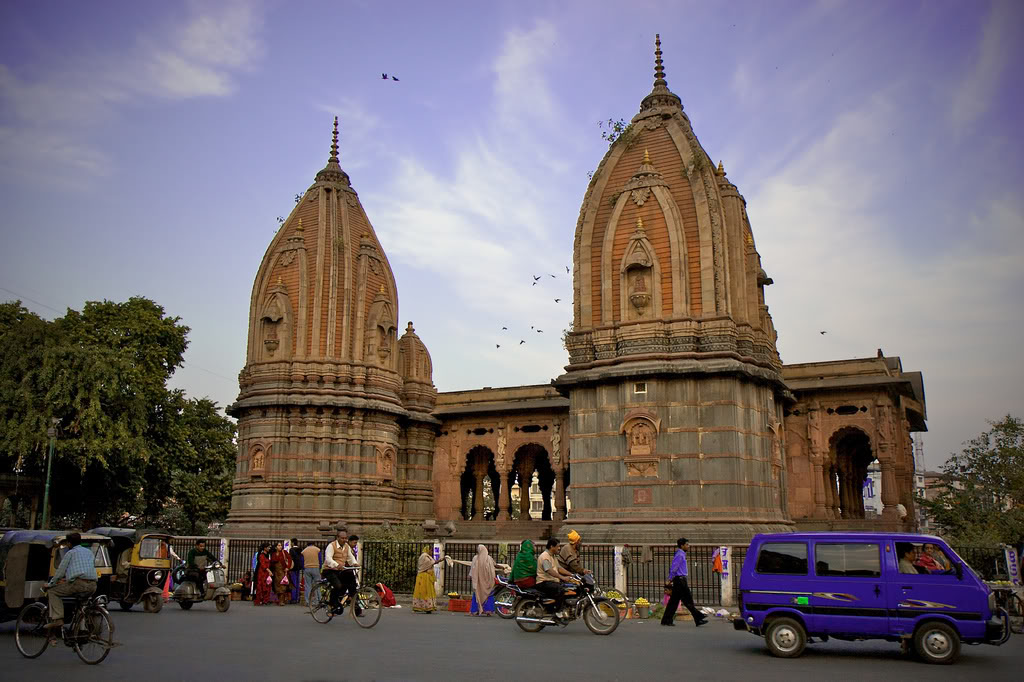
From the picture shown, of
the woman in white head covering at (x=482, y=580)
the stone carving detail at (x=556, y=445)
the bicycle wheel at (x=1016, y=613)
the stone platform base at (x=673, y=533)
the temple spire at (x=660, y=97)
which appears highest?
the temple spire at (x=660, y=97)

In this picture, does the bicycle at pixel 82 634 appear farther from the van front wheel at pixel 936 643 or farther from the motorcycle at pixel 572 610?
the van front wheel at pixel 936 643

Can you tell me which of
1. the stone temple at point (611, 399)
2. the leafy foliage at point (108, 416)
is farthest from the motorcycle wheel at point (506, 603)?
the leafy foliage at point (108, 416)

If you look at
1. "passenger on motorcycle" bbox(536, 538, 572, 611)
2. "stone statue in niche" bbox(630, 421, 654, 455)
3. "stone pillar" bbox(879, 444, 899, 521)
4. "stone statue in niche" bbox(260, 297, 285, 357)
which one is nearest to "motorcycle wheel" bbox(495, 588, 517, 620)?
"passenger on motorcycle" bbox(536, 538, 572, 611)

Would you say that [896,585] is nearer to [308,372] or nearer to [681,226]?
[681,226]

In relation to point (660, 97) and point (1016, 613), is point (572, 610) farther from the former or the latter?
point (660, 97)

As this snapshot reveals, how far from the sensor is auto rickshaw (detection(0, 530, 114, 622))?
41.0 feet

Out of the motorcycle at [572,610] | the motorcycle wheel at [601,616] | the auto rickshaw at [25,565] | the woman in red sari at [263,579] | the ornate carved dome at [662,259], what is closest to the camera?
the auto rickshaw at [25,565]

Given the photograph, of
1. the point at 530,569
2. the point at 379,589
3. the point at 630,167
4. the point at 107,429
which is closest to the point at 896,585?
the point at 530,569

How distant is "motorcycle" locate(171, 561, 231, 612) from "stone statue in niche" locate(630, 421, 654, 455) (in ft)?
33.0

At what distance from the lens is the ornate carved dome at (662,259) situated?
76.2ft

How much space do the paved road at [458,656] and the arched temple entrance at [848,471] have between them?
16.5 metres

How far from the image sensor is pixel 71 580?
35.8 ft

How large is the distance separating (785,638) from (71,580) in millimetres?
8679

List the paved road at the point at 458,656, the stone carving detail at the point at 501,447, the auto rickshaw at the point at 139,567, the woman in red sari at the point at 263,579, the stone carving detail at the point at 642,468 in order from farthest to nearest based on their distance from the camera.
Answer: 1. the stone carving detail at the point at 501,447
2. the stone carving detail at the point at 642,468
3. the woman in red sari at the point at 263,579
4. the auto rickshaw at the point at 139,567
5. the paved road at the point at 458,656
